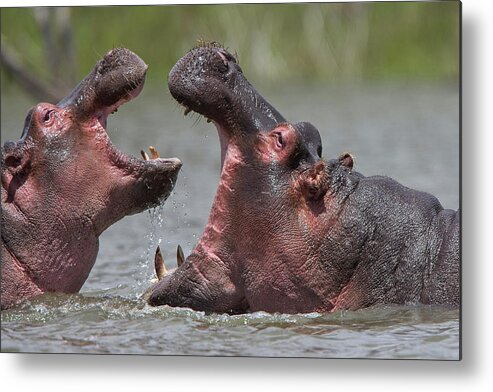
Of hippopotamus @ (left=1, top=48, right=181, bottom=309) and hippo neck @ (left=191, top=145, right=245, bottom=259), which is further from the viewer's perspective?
hippopotamus @ (left=1, top=48, right=181, bottom=309)

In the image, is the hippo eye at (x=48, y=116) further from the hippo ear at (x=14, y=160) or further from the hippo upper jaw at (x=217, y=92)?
the hippo upper jaw at (x=217, y=92)

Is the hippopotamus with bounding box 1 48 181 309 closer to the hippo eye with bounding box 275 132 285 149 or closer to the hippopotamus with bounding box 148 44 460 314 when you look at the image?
the hippopotamus with bounding box 148 44 460 314

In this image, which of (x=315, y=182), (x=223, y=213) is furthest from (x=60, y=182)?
(x=315, y=182)

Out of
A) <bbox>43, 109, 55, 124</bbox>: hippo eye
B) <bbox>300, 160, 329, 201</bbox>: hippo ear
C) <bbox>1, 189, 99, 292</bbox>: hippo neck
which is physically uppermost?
<bbox>43, 109, 55, 124</bbox>: hippo eye

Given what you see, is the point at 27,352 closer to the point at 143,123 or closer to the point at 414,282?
the point at 414,282

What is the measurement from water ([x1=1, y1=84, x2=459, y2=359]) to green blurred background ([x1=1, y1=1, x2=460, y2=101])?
0.44 metres

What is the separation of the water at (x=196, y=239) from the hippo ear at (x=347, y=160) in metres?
0.77

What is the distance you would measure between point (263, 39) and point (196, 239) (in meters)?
2.55

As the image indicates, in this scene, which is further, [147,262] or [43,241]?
[147,262]

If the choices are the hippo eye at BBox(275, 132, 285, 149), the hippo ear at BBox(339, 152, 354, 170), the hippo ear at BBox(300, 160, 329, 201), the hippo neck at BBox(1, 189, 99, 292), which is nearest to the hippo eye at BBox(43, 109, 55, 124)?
the hippo neck at BBox(1, 189, 99, 292)

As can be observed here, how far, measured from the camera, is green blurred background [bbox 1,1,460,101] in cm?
896

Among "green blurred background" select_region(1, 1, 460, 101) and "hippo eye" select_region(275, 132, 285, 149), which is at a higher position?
"green blurred background" select_region(1, 1, 460, 101)

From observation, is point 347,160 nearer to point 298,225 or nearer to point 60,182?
point 298,225

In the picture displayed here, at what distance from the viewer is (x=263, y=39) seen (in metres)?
11.8
